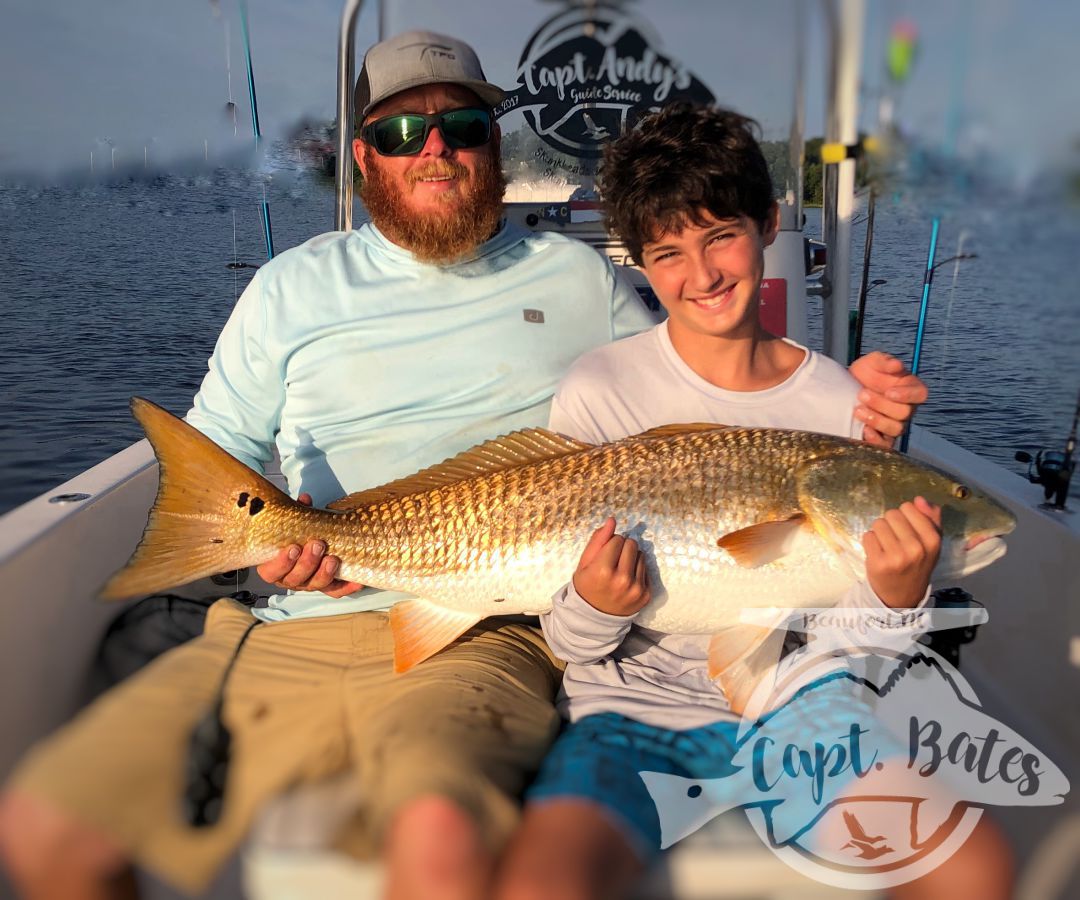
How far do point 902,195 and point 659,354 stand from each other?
71cm

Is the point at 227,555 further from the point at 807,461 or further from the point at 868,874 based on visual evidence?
the point at 868,874

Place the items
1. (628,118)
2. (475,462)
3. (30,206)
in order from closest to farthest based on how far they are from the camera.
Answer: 1. (475,462)
2. (628,118)
3. (30,206)

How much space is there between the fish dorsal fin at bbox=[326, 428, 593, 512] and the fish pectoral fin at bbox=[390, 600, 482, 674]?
295mm

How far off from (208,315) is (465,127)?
13439 millimetres

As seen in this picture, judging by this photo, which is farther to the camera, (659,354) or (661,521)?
(659,354)

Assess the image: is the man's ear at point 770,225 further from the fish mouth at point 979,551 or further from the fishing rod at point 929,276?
the fish mouth at point 979,551

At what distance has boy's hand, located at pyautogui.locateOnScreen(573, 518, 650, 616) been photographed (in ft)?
6.22

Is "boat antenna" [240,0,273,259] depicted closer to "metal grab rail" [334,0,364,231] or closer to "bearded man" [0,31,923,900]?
"metal grab rail" [334,0,364,231]

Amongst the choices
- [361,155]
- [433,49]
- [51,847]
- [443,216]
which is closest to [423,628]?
[51,847]

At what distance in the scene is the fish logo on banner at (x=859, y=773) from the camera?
64.3 inches


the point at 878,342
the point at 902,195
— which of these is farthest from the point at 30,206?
the point at 902,195

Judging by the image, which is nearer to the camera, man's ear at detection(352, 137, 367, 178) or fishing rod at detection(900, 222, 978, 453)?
fishing rod at detection(900, 222, 978, 453)

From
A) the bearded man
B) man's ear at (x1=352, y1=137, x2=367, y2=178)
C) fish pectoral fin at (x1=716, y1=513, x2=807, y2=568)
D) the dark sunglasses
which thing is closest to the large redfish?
fish pectoral fin at (x1=716, y1=513, x2=807, y2=568)

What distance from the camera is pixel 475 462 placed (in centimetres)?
231
